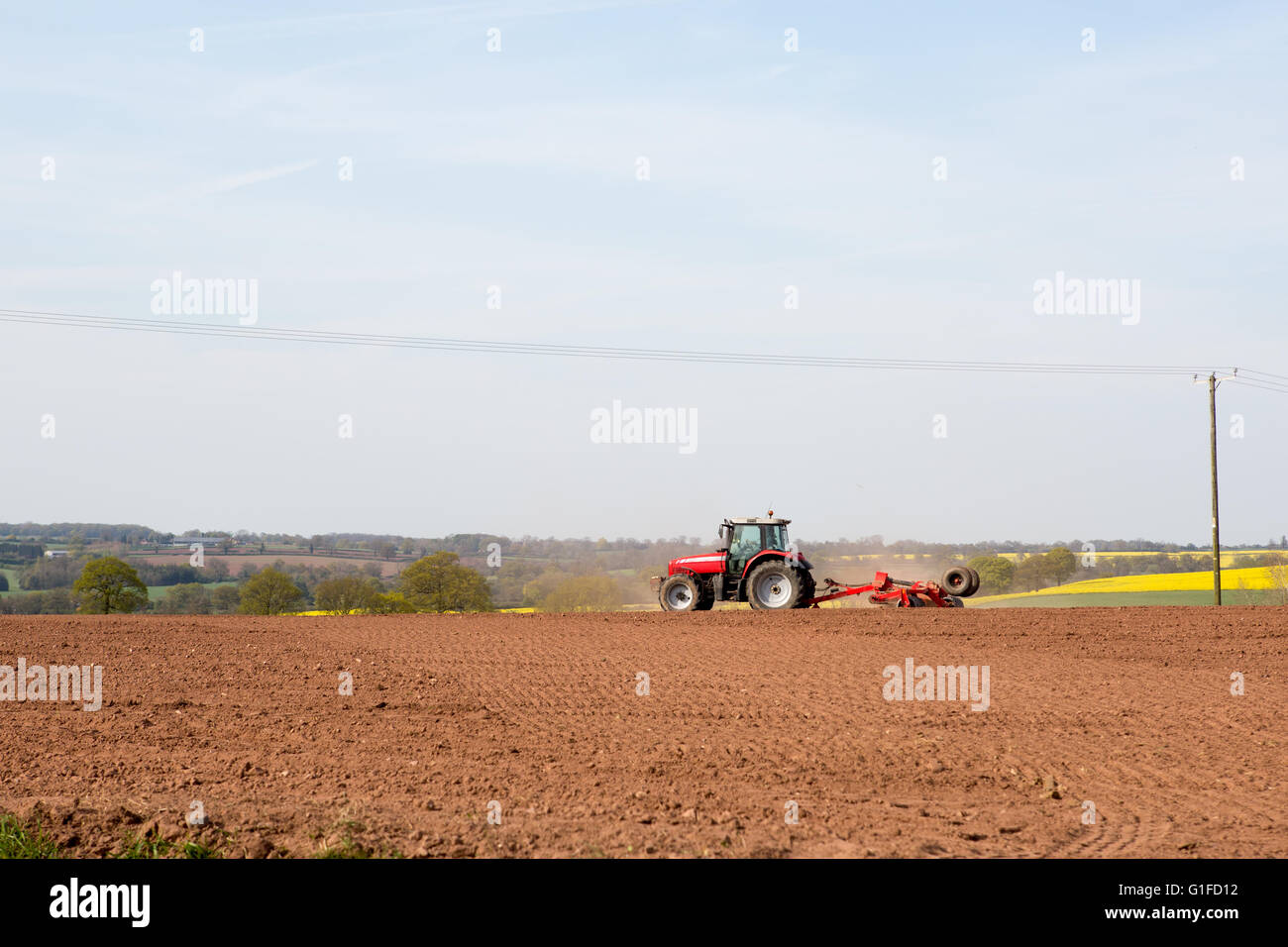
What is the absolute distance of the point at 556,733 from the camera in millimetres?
11242

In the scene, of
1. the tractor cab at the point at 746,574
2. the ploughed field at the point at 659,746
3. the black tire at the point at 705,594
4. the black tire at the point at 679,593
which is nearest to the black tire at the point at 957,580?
the tractor cab at the point at 746,574

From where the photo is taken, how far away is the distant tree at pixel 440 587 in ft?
136

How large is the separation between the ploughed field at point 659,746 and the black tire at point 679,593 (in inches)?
201

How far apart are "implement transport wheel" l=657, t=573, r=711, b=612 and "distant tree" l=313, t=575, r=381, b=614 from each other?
1842cm

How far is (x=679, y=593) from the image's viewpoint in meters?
25.4

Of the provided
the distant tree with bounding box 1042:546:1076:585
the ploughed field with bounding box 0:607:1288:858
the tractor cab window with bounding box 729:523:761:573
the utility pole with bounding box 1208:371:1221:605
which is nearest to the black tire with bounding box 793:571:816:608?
the tractor cab window with bounding box 729:523:761:573

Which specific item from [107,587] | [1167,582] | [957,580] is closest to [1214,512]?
[957,580]

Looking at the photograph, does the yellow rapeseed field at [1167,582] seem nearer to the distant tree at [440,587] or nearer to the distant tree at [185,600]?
the distant tree at [440,587]

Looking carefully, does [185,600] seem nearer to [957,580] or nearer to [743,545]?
[743,545]

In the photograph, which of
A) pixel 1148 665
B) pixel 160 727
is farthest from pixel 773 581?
pixel 160 727

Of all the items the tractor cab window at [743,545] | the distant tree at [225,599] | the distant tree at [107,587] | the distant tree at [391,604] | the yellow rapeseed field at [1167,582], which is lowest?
the yellow rapeseed field at [1167,582]
